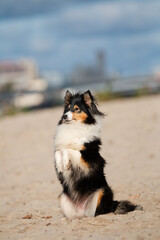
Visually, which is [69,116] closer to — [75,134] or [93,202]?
[75,134]

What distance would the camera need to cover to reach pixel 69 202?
22.0 ft

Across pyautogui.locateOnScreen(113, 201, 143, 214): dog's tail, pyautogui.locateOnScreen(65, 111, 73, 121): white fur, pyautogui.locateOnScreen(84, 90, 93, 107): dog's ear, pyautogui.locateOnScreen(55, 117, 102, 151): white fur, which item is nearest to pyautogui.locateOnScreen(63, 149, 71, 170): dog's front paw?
pyautogui.locateOnScreen(55, 117, 102, 151): white fur

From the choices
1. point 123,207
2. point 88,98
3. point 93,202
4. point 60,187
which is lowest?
point 60,187

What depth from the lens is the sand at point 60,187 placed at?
6.03m

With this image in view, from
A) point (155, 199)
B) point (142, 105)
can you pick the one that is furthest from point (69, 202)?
point (142, 105)

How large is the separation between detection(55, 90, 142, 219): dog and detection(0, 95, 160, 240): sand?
0.71ft

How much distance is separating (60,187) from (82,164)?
3906 millimetres

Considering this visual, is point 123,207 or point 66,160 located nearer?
point 66,160

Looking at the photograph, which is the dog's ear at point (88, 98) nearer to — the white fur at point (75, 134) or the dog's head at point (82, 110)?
the dog's head at point (82, 110)

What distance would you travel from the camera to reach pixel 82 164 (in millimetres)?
6457

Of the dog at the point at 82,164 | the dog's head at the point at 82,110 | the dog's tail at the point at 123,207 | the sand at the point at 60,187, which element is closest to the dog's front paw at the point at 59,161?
the dog at the point at 82,164

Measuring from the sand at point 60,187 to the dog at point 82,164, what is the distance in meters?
0.22

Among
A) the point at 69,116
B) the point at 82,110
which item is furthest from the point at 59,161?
the point at 82,110

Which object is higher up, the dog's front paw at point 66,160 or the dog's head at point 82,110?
the dog's head at point 82,110
